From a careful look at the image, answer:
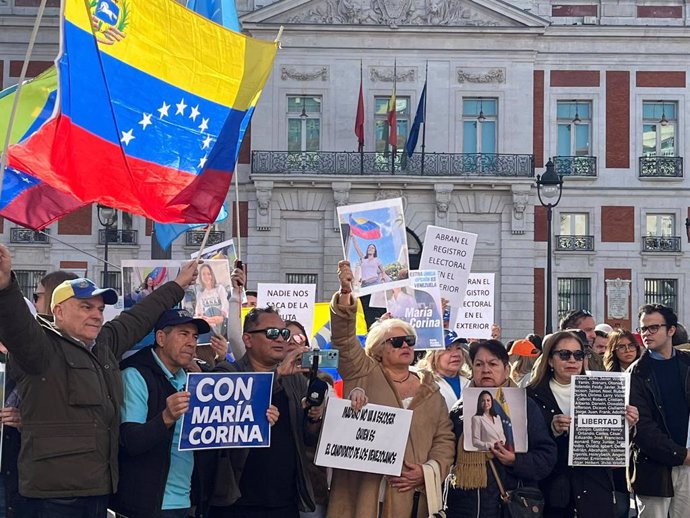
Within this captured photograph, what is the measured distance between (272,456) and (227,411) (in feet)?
1.41

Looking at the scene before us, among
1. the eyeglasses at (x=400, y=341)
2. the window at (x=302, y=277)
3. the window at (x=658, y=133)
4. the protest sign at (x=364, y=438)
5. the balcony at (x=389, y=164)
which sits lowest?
the protest sign at (x=364, y=438)

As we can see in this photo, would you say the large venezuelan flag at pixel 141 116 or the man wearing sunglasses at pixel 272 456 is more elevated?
the large venezuelan flag at pixel 141 116

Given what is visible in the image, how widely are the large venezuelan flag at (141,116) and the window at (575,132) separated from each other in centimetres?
2519

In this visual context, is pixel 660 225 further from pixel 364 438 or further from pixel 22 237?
pixel 364 438

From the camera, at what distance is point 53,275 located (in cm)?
665

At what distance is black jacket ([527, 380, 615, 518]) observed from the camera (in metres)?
6.58

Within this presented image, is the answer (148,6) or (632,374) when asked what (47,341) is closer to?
(148,6)

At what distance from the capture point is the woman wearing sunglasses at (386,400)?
19.9 ft

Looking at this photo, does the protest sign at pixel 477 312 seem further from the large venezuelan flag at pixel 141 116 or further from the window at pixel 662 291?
the window at pixel 662 291

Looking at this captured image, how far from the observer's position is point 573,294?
31.4 metres

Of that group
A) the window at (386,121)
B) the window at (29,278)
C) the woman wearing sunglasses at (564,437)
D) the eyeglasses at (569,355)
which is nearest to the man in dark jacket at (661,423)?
the woman wearing sunglasses at (564,437)

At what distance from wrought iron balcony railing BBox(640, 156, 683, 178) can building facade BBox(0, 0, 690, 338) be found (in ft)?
0.13

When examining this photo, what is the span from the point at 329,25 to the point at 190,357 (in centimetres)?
2643

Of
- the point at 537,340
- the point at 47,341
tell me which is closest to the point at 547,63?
the point at 537,340
